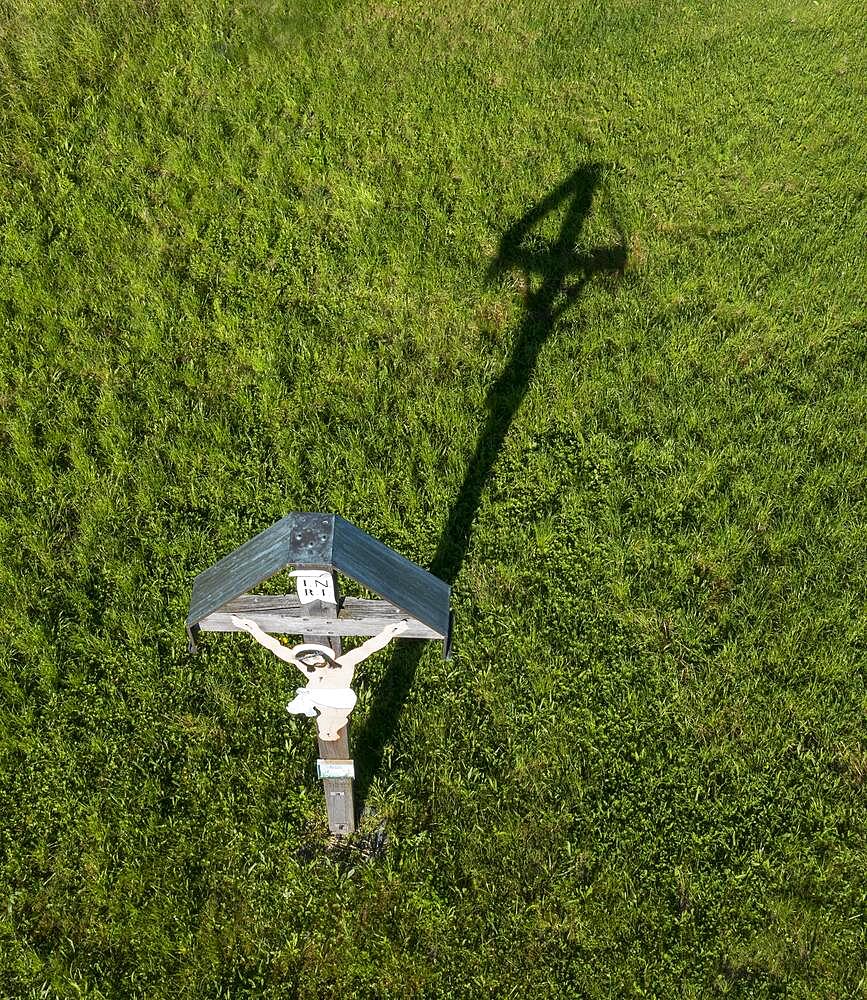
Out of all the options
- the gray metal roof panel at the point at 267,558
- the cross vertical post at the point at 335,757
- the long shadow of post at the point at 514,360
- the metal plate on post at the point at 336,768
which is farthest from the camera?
the long shadow of post at the point at 514,360

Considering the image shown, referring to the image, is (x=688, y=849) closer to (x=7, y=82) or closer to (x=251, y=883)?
(x=251, y=883)

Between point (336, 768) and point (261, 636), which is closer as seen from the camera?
point (261, 636)

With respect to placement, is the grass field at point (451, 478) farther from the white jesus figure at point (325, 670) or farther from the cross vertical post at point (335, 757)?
the white jesus figure at point (325, 670)

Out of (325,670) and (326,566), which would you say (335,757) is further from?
(326,566)

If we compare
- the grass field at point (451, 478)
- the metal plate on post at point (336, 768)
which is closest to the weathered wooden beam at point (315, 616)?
the metal plate on post at point (336, 768)

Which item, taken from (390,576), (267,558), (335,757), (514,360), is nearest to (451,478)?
(514,360)

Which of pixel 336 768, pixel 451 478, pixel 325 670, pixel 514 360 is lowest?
pixel 336 768

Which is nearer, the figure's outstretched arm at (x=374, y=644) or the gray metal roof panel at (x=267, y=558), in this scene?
the gray metal roof panel at (x=267, y=558)
